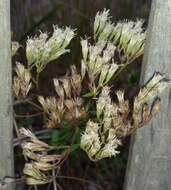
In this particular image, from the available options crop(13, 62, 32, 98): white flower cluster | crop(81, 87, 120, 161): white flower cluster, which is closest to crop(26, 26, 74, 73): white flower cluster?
crop(13, 62, 32, 98): white flower cluster

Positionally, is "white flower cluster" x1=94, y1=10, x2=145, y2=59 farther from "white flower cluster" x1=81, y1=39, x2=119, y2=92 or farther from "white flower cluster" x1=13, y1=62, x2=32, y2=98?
"white flower cluster" x1=13, y1=62, x2=32, y2=98

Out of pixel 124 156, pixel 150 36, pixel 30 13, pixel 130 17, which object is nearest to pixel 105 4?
pixel 130 17

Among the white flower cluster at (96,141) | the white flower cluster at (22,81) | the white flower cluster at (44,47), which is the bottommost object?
the white flower cluster at (96,141)

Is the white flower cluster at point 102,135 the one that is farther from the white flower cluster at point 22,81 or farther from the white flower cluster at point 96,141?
the white flower cluster at point 22,81

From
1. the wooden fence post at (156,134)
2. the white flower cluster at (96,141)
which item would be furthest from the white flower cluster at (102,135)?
the wooden fence post at (156,134)

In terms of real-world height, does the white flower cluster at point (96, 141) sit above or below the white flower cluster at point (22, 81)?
below

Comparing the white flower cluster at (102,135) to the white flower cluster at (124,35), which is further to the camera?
A: the white flower cluster at (124,35)

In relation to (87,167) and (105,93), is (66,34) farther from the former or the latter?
(87,167)
